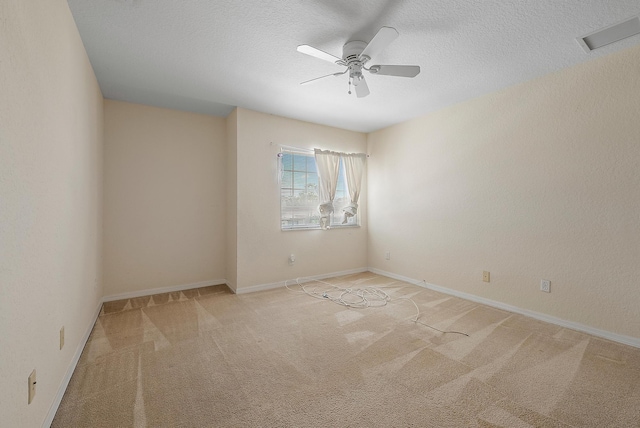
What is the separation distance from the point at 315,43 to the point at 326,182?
7.52ft

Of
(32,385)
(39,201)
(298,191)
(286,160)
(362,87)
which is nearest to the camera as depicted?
(32,385)

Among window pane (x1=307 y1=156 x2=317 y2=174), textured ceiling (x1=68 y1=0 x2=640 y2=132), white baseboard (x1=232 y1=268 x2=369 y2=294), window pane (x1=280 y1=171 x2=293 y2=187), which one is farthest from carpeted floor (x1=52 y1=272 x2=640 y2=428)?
textured ceiling (x1=68 y1=0 x2=640 y2=132)

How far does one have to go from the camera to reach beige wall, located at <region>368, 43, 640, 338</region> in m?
2.30

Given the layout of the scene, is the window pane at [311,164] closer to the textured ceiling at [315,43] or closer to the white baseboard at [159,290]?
the textured ceiling at [315,43]

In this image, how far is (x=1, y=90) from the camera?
1.00m

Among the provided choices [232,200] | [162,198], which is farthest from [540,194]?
[162,198]

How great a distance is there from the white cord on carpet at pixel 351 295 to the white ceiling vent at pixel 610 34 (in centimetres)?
279

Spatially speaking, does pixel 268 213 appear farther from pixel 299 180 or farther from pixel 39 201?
pixel 39 201

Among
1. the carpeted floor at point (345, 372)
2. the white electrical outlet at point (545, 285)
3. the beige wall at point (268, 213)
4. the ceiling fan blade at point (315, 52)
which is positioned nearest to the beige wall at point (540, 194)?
the white electrical outlet at point (545, 285)

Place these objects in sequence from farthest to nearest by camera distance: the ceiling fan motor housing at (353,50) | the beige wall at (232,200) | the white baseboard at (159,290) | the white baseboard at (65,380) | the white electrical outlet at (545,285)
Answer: the beige wall at (232,200) < the white baseboard at (159,290) < the white electrical outlet at (545,285) < the ceiling fan motor housing at (353,50) < the white baseboard at (65,380)

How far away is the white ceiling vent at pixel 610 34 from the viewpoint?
1.94m

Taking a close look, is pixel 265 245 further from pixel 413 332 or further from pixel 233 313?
pixel 413 332

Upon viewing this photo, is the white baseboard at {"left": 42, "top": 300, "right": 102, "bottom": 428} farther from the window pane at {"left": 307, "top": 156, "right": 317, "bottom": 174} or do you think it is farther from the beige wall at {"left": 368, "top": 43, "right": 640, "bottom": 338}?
the beige wall at {"left": 368, "top": 43, "right": 640, "bottom": 338}

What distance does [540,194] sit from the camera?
2.76 metres
